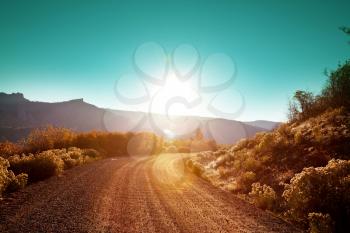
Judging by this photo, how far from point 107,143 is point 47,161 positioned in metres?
29.4

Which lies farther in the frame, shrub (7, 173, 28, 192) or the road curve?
shrub (7, 173, 28, 192)

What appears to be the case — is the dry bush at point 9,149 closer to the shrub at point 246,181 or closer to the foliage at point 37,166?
the foliage at point 37,166

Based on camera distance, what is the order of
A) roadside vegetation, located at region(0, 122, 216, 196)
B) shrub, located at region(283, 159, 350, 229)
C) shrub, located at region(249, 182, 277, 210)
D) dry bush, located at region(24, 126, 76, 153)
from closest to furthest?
shrub, located at region(283, 159, 350, 229) < shrub, located at region(249, 182, 277, 210) < roadside vegetation, located at region(0, 122, 216, 196) < dry bush, located at region(24, 126, 76, 153)

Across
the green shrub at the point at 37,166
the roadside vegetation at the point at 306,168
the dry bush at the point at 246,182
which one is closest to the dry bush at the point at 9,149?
the green shrub at the point at 37,166

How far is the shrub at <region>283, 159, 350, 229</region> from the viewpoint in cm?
1086

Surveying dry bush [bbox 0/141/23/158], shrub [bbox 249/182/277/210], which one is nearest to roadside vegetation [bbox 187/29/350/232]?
shrub [bbox 249/182/277/210]

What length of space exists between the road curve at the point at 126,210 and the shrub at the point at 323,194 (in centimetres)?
107

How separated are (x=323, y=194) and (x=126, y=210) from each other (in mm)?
7722

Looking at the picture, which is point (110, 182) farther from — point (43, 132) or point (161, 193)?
point (43, 132)

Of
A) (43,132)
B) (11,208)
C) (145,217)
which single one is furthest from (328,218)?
(43,132)

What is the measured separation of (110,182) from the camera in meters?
17.8

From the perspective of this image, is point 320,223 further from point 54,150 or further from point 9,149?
point 9,149

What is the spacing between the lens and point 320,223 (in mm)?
9953

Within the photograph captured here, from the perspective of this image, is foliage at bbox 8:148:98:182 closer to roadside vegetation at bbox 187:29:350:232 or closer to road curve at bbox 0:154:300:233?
road curve at bbox 0:154:300:233
